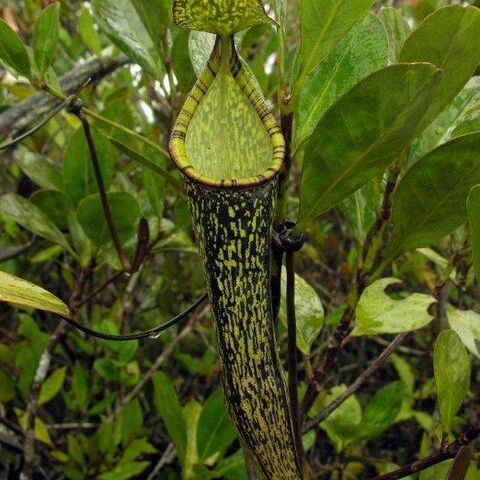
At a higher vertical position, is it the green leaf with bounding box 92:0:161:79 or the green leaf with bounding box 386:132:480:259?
the green leaf with bounding box 92:0:161:79

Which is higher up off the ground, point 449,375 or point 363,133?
point 363,133

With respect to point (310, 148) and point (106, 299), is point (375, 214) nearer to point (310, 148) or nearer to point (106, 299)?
point (310, 148)

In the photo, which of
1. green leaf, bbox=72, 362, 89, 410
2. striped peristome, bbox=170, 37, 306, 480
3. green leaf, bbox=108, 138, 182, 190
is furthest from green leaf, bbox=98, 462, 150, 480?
green leaf, bbox=108, 138, 182, 190

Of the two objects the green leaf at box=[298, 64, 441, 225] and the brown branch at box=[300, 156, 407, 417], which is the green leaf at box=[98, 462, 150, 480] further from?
the green leaf at box=[298, 64, 441, 225]

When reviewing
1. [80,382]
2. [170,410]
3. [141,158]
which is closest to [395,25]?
[141,158]

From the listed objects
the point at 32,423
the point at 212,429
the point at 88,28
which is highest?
the point at 88,28

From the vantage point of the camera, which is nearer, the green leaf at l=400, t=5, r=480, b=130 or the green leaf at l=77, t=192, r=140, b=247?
the green leaf at l=400, t=5, r=480, b=130

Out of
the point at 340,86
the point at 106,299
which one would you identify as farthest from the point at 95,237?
the point at 106,299

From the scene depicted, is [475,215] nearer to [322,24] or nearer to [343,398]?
[322,24]
